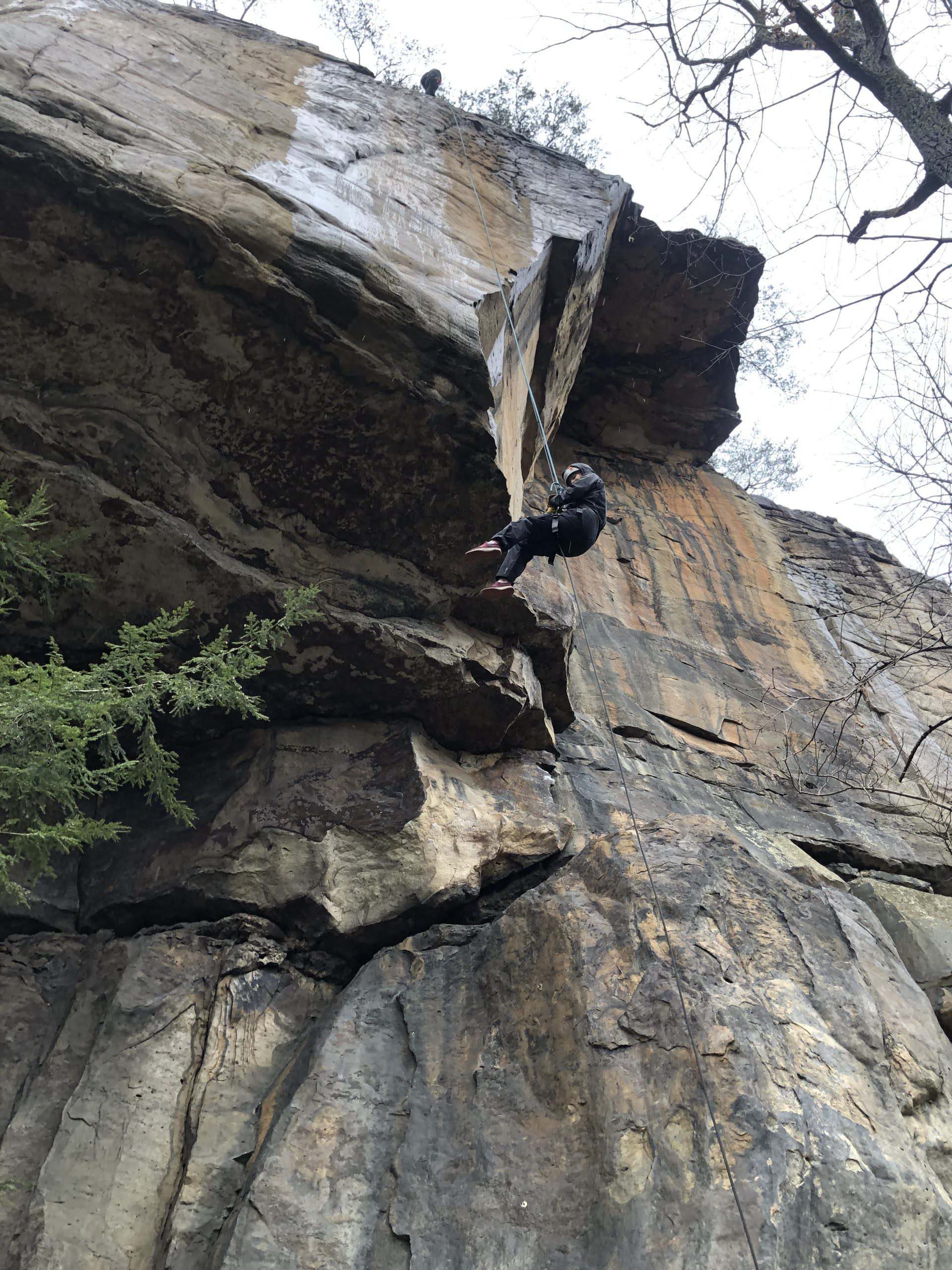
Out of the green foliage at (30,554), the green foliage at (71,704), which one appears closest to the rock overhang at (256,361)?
the green foliage at (30,554)

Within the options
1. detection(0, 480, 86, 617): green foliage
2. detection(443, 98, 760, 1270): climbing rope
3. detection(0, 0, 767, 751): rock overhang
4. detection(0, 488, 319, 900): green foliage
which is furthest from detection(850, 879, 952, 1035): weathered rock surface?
detection(0, 480, 86, 617): green foliage

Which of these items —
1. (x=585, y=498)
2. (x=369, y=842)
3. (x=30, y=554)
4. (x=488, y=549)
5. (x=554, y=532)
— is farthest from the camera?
(x=585, y=498)

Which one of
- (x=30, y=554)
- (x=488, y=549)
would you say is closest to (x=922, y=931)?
(x=488, y=549)

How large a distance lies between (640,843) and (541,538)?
2.12 m

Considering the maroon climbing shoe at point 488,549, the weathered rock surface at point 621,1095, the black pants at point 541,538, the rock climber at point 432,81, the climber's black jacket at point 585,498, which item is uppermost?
the rock climber at point 432,81

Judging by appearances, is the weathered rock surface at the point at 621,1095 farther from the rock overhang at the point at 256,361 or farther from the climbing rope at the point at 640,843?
the rock overhang at the point at 256,361

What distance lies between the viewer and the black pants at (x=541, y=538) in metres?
6.11

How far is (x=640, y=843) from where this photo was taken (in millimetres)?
5785

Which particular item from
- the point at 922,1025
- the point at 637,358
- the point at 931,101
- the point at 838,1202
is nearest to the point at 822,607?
the point at 637,358

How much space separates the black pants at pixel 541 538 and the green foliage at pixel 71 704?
4.30 ft

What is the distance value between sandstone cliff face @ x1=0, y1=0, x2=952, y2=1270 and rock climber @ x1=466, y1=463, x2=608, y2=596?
40 cm

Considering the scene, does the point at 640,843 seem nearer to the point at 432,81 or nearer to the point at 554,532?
the point at 554,532

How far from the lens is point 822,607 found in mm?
11297

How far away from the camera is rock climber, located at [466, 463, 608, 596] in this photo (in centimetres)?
609
